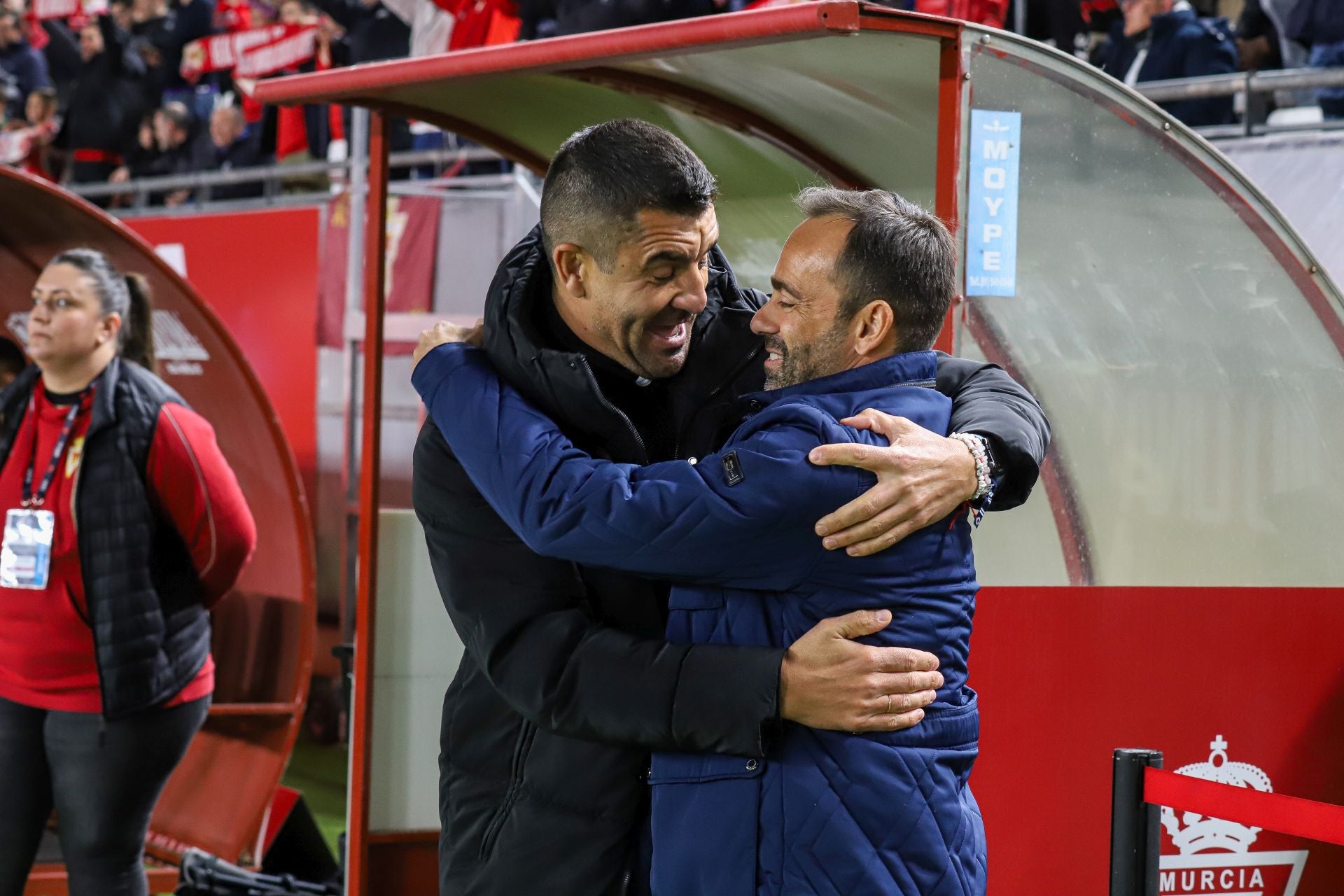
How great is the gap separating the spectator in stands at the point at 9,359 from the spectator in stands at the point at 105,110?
22.6 ft

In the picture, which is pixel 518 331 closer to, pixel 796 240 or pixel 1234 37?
pixel 796 240

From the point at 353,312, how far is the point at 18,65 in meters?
9.46

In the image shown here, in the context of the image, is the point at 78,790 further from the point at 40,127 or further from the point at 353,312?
the point at 40,127

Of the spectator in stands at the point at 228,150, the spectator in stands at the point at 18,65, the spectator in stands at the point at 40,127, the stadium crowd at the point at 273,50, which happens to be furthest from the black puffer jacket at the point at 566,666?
the spectator in stands at the point at 18,65

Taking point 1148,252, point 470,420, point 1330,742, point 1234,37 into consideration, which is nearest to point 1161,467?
point 1148,252

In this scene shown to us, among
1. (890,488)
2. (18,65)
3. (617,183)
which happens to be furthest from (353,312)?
(18,65)

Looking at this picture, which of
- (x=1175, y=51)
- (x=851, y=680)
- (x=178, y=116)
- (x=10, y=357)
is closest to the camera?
(x=851, y=680)

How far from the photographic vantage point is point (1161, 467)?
3023mm

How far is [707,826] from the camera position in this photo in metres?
1.73

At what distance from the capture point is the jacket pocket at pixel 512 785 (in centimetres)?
198

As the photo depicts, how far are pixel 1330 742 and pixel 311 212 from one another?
19.6ft

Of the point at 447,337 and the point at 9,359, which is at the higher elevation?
the point at 9,359

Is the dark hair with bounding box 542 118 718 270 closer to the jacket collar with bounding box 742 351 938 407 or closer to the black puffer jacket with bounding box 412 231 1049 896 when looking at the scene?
the black puffer jacket with bounding box 412 231 1049 896

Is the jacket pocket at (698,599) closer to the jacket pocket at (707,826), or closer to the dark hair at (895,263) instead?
the jacket pocket at (707,826)
